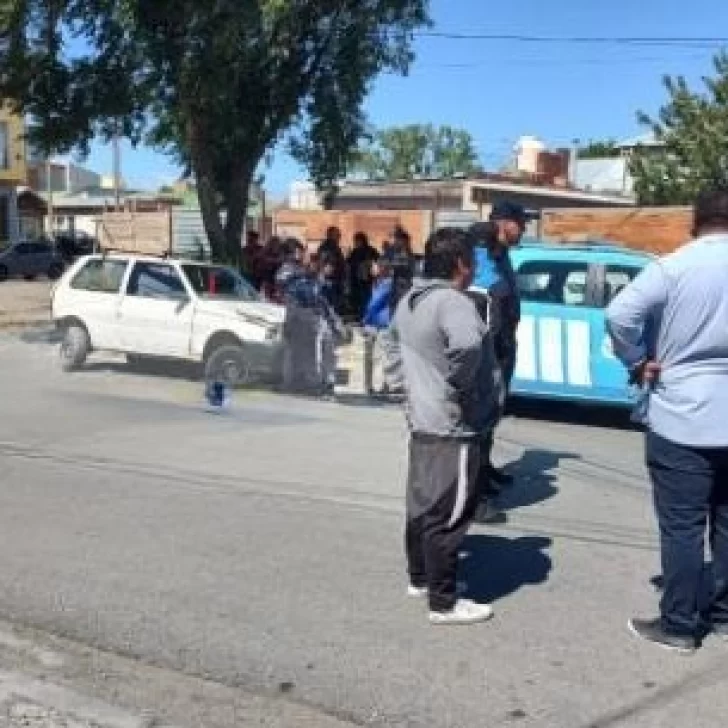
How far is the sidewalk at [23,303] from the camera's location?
78.0ft

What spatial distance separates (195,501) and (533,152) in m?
53.7

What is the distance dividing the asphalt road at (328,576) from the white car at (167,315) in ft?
11.1

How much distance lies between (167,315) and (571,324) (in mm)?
5074

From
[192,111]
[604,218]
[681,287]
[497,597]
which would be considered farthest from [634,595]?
[604,218]

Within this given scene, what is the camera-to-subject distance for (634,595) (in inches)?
240

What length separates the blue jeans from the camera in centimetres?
522

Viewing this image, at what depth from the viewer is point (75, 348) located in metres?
15.6

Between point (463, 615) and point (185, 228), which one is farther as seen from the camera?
point (185, 228)

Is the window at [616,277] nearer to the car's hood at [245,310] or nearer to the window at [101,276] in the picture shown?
the car's hood at [245,310]

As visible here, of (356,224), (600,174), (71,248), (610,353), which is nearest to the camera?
(610,353)

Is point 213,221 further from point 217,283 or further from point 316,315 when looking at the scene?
point 316,315

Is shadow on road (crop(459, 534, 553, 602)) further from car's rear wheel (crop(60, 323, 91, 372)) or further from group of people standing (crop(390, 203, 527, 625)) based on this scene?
car's rear wheel (crop(60, 323, 91, 372))

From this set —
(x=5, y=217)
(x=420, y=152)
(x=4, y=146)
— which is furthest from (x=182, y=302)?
(x=420, y=152)

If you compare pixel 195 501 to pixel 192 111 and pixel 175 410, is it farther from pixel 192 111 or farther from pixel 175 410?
pixel 192 111
